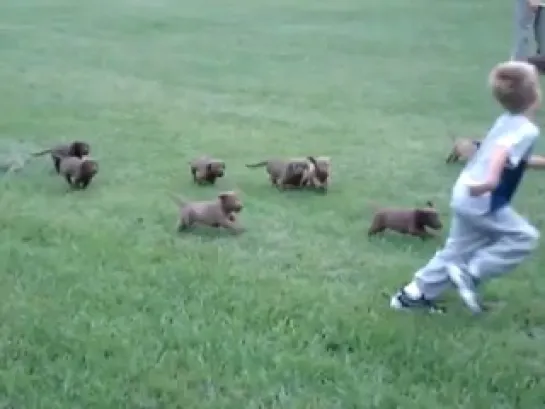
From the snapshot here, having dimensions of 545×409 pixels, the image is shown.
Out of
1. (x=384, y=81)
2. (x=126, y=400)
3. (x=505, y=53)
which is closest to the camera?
(x=126, y=400)

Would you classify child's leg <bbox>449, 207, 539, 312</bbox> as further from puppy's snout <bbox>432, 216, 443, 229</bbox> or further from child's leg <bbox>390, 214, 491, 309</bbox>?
puppy's snout <bbox>432, 216, 443, 229</bbox>

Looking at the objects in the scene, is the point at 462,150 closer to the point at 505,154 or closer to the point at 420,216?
the point at 420,216

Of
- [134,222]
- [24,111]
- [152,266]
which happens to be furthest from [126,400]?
[24,111]

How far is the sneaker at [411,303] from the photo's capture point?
4578 millimetres

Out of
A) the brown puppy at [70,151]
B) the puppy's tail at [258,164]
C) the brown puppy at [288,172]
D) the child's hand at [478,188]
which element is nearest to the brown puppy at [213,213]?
the brown puppy at [288,172]

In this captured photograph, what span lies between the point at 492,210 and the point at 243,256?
135cm

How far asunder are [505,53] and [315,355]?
975cm

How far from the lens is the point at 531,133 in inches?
170

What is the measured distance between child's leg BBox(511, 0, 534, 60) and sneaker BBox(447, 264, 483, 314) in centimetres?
598

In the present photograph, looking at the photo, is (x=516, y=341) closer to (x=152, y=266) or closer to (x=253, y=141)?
(x=152, y=266)

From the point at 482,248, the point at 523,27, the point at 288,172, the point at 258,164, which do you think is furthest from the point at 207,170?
the point at 523,27

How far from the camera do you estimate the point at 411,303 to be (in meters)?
4.58

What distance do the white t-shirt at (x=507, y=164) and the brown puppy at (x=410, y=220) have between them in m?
1.07

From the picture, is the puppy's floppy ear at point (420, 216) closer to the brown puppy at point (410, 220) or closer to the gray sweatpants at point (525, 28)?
the brown puppy at point (410, 220)
